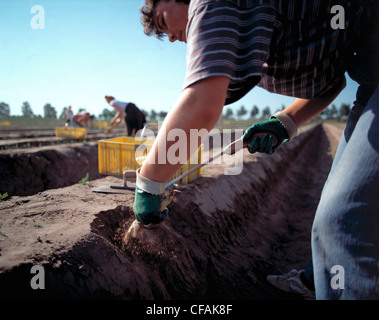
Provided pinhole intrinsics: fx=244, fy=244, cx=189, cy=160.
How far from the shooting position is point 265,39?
3.26ft

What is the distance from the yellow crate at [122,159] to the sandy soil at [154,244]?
0.68ft

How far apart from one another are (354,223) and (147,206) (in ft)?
3.13

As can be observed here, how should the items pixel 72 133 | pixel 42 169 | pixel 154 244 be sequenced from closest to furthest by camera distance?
pixel 154 244 → pixel 42 169 → pixel 72 133

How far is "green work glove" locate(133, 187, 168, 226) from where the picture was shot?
1297 millimetres

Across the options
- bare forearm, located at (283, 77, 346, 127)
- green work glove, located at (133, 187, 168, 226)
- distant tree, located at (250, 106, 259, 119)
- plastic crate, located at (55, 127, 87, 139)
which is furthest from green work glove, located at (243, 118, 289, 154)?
distant tree, located at (250, 106, 259, 119)

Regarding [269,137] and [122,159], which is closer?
[269,137]

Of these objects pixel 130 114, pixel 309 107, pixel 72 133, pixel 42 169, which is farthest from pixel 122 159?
pixel 72 133

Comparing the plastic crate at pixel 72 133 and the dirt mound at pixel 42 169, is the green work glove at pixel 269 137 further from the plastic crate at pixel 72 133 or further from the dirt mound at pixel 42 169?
the plastic crate at pixel 72 133

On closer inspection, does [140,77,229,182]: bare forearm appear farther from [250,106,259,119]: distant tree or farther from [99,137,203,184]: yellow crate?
[250,106,259,119]: distant tree

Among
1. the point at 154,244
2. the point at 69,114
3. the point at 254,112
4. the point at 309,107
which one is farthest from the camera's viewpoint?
the point at 254,112

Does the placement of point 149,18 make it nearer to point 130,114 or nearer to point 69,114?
point 130,114

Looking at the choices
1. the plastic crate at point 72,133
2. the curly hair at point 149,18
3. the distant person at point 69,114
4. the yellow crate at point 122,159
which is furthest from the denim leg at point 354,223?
the distant person at point 69,114

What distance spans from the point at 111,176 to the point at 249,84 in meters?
3.52

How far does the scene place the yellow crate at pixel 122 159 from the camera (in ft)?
11.5
